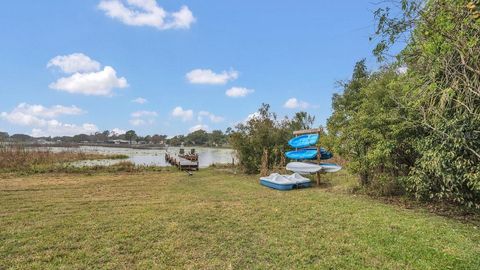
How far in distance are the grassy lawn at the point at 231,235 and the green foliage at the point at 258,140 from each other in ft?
21.6

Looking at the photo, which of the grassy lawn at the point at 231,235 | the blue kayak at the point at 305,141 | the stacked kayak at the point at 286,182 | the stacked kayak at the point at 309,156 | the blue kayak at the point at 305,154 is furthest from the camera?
the blue kayak at the point at 305,141

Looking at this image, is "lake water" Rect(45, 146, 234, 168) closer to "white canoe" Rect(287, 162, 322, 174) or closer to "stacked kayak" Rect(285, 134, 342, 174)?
"stacked kayak" Rect(285, 134, 342, 174)

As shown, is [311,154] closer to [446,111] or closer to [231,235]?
[446,111]

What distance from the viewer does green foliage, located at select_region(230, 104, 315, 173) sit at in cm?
1259

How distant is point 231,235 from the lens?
3.81 metres

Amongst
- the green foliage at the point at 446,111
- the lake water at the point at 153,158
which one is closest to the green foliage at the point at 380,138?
the green foliage at the point at 446,111

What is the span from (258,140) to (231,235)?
8886mm

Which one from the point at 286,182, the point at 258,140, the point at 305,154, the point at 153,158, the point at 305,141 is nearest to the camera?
the point at 286,182

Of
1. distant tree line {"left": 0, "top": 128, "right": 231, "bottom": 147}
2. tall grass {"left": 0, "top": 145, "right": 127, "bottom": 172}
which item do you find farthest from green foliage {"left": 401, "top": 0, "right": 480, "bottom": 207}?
distant tree line {"left": 0, "top": 128, "right": 231, "bottom": 147}

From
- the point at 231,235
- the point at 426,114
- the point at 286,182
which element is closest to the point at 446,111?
the point at 426,114

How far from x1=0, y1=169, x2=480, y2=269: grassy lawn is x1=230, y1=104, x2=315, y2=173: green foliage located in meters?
6.58

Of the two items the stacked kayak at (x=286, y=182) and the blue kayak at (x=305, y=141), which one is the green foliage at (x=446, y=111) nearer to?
the stacked kayak at (x=286, y=182)

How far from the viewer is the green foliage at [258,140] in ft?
41.3

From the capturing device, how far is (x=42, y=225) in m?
4.25
